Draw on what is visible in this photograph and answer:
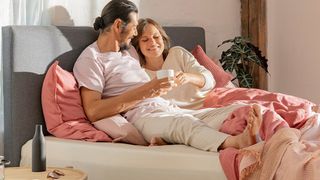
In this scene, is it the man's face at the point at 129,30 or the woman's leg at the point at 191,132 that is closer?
the woman's leg at the point at 191,132

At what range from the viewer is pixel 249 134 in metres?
2.10

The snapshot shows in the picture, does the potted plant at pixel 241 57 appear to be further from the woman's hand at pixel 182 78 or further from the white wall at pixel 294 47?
the woman's hand at pixel 182 78

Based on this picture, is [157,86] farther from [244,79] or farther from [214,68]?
[244,79]

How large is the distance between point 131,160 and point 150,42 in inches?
39.9

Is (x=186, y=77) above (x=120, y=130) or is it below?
above

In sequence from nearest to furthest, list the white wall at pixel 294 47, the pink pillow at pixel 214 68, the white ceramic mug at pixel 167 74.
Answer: the white ceramic mug at pixel 167 74 < the pink pillow at pixel 214 68 < the white wall at pixel 294 47

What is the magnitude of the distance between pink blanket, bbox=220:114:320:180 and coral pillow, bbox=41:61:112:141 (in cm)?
85

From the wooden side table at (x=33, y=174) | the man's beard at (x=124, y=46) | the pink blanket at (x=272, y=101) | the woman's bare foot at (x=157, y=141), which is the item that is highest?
the man's beard at (x=124, y=46)

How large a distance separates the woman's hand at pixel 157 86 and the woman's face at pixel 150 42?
585 mm

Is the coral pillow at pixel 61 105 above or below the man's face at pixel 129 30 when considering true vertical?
below

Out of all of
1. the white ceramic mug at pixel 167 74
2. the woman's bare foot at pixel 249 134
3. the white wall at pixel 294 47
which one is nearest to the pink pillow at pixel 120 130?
the white ceramic mug at pixel 167 74

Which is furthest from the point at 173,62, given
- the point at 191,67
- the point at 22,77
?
the point at 22,77

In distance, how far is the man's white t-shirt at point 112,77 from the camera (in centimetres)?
271

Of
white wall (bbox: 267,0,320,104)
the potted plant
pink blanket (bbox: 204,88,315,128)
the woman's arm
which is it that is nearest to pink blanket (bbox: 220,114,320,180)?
pink blanket (bbox: 204,88,315,128)
